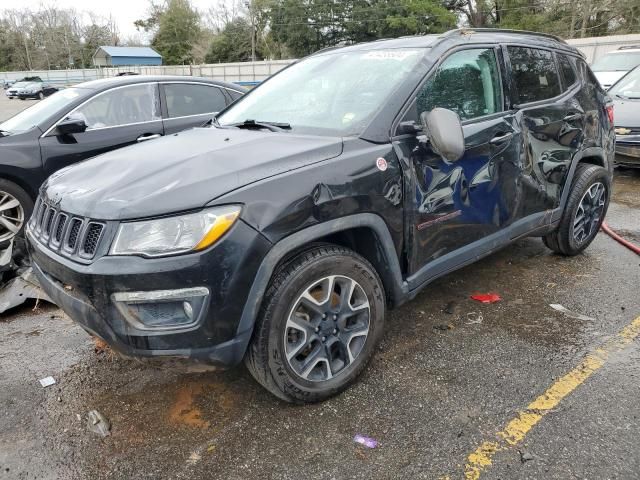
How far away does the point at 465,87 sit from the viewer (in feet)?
10.4

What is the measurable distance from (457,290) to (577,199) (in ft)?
4.15

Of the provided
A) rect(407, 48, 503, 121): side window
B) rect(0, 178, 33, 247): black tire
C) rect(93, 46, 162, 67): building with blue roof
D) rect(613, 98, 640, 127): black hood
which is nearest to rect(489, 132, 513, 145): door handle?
rect(407, 48, 503, 121): side window

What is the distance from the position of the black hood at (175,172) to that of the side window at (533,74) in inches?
68.9

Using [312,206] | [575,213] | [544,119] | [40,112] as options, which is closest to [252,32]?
[40,112]

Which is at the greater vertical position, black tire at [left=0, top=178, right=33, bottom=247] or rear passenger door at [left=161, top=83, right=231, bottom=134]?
rear passenger door at [left=161, top=83, right=231, bottom=134]

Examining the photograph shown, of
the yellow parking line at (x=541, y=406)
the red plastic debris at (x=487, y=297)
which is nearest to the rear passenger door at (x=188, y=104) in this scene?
the red plastic debris at (x=487, y=297)

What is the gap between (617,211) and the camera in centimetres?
605

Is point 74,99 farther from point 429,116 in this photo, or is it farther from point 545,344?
point 545,344

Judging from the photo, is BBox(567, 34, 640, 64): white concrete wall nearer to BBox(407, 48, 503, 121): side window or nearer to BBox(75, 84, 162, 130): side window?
BBox(75, 84, 162, 130): side window

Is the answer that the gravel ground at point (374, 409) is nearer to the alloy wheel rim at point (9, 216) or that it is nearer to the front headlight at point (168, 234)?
the front headlight at point (168, 234)

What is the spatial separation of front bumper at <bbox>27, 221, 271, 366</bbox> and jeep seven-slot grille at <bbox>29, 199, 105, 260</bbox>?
0.06m

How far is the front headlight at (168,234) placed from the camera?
2.06 m

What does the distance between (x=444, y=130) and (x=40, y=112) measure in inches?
174

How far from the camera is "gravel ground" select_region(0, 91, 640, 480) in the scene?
221 cm
